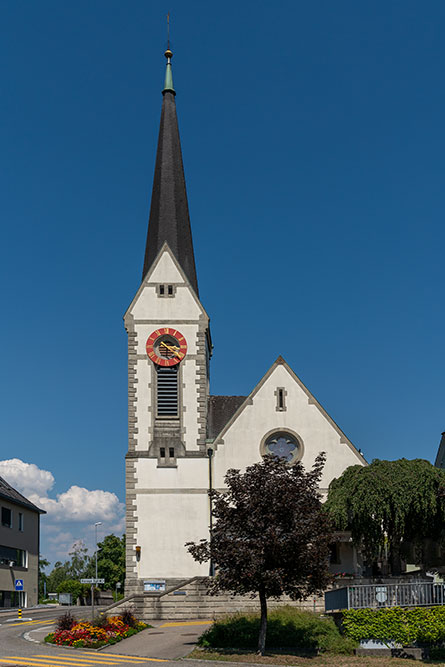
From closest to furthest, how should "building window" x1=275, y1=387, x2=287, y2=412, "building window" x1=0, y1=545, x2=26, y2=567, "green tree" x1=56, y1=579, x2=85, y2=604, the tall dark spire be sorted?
"building window" x1=275, y1=387, x2=287, y2=412, the tall dark spire, "building window" x1=0, y1=545, x2=26, y2=567, "green tree" x1=56, y1=579, x2=85, y2=604

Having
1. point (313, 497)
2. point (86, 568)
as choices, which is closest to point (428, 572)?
point (313, 497)

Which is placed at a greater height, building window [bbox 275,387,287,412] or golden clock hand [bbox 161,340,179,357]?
golden clock hand [bbox 161,340,179,357]

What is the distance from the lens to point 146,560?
39.0 m

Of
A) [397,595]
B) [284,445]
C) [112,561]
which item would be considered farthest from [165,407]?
[112,561]

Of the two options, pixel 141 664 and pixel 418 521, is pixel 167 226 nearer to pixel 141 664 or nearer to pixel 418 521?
pixel 418 521

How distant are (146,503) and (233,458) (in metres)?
4.81

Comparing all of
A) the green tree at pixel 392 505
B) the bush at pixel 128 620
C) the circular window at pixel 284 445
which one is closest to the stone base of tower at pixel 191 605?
the green tree at pixel 392 505

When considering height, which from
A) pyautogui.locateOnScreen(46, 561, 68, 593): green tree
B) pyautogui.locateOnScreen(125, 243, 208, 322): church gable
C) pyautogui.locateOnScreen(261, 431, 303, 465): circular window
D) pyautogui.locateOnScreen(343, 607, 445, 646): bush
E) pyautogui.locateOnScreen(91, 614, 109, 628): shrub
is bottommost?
pyautogui.locateOnScreen(46, 561, 68, 593): green tree

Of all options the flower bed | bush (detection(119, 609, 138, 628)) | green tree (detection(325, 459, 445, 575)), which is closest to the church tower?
bush (detection(119, 609, 138, 628))

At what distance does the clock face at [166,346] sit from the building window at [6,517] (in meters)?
19.6

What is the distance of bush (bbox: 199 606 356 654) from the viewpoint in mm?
23281

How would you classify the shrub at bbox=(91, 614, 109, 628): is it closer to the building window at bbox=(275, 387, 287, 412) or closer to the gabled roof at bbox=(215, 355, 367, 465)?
the gabled roof at bbox=(215, 355, 367, 465)

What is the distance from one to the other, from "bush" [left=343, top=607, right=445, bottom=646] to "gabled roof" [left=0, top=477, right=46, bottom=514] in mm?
33886

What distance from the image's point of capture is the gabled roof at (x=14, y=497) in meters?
54.3
